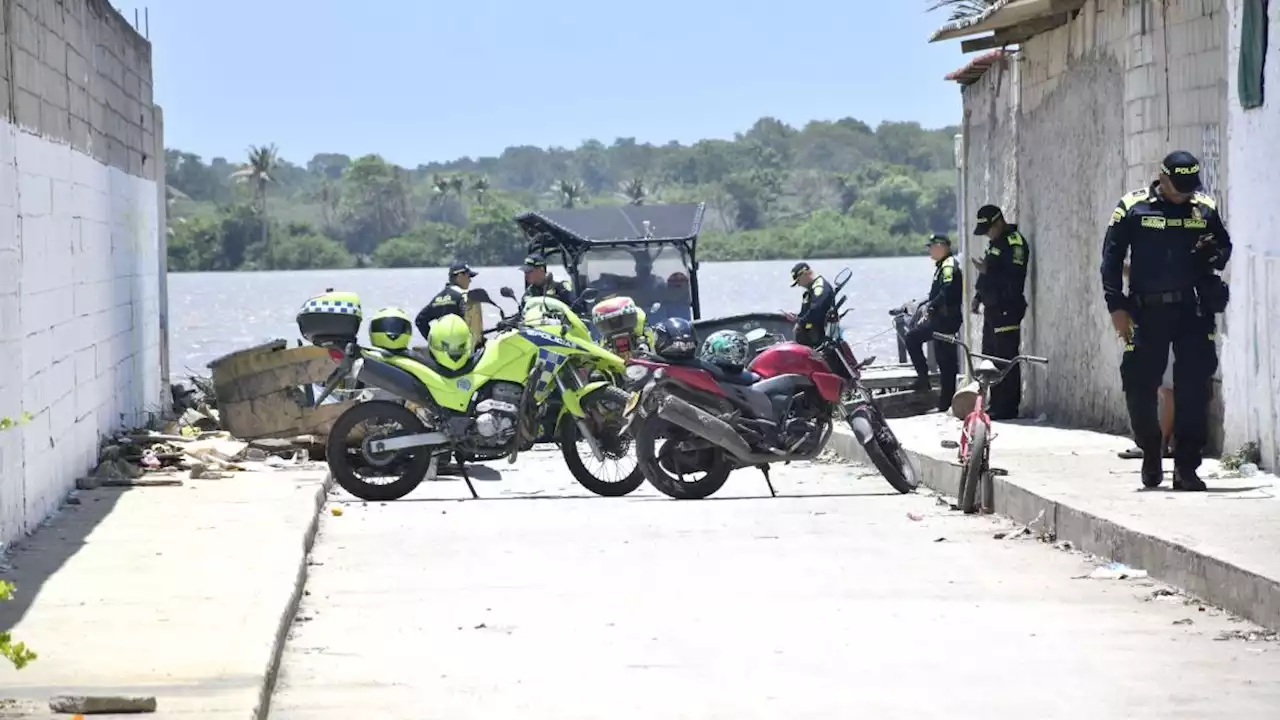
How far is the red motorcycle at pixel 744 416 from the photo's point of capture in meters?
14.5

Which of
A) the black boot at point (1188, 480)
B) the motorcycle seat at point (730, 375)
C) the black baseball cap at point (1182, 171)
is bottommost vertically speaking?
the black boot at point (1188, 480)

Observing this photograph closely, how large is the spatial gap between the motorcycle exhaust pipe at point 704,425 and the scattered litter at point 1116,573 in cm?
403

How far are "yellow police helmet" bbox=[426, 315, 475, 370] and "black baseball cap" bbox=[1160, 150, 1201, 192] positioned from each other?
5169 millimetres

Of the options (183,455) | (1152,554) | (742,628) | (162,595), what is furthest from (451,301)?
(742,628)

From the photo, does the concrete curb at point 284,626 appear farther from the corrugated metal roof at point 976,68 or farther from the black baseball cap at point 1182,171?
the corrugated metal roof at point 976,68

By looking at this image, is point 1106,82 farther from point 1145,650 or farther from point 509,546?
point 1145,650

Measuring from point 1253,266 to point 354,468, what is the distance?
587 cm

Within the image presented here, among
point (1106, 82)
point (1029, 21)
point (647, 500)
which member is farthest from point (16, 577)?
point (1029, 21)

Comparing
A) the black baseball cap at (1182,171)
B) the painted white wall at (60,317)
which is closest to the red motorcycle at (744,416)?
the black baseball cap at (1182,171)

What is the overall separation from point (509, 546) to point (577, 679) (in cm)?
433

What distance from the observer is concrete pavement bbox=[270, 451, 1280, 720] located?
760 cm

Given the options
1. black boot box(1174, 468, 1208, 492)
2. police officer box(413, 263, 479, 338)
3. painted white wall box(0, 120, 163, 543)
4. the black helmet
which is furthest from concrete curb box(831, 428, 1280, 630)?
police officer box(413, 263, 479, 338)

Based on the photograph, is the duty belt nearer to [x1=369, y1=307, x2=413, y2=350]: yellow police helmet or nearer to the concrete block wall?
[x1=369, y1=307, x2=413, y2=350]: yellow police helmet

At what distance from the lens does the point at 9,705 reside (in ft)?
22.5
